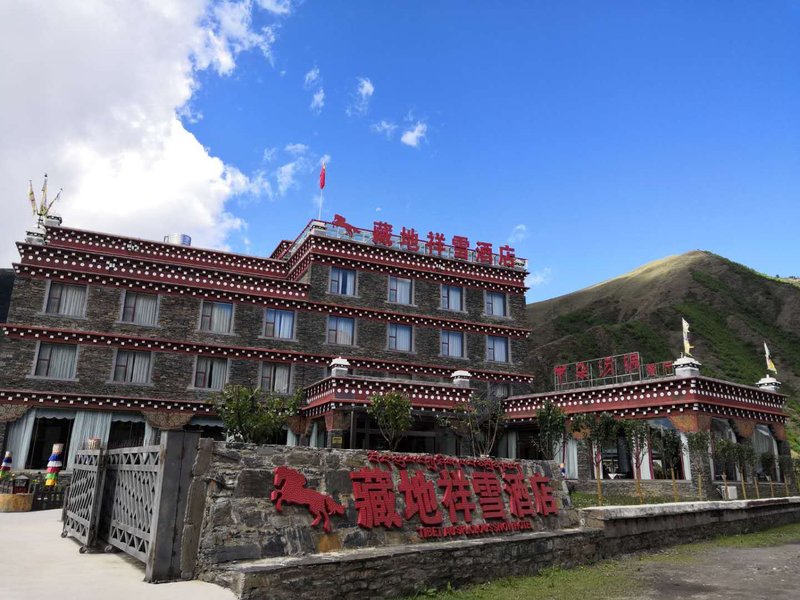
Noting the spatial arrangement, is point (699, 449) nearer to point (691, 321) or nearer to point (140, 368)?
point (140, 368)

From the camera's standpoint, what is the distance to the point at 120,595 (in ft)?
24.3

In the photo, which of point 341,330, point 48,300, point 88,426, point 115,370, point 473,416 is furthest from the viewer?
point 341,330

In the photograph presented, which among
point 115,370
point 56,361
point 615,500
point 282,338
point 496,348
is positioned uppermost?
point 496,348

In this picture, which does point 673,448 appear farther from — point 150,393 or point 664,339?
point 664,339

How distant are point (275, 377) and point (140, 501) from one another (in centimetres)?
2093

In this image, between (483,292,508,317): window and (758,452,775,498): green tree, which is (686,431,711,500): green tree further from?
(483,292,508,317): window

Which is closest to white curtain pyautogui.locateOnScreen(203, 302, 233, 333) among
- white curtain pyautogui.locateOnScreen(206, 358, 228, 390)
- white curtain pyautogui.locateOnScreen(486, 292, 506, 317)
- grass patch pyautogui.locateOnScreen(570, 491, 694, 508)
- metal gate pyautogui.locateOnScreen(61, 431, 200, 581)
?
white curtain pyautogui.locateOnScreen(206, 358, 228, 390)

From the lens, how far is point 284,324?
30969 millimetres

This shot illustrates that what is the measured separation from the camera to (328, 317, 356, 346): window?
31.8 meters

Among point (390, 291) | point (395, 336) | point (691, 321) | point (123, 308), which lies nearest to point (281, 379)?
point (395, 336)

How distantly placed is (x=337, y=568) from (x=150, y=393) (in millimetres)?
21882

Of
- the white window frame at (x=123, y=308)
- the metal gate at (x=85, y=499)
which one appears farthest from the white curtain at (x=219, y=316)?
the metal gate at (x=85, y=499)

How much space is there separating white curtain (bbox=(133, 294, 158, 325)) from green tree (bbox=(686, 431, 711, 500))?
2474 centimetres

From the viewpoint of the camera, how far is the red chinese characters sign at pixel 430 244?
3338cm
